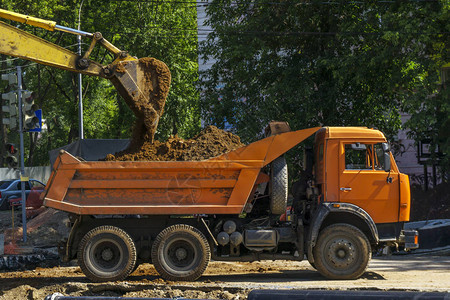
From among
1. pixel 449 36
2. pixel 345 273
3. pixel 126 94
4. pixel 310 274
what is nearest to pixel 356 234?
pixel 345 273

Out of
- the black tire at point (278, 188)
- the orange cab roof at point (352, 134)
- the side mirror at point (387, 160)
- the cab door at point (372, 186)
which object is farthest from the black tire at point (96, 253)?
the side mirror at point (387, 160)

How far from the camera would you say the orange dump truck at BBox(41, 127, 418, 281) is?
11.5m

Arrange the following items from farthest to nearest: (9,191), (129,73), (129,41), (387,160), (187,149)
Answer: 1. (129,41)
2. (9,191)
3. (129,73)
4. (187,149)
5. (387,160)

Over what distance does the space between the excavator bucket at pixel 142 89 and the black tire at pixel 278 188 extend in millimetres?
2562

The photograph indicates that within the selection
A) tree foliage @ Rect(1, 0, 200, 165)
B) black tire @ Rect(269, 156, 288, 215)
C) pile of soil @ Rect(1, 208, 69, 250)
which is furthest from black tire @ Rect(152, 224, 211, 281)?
tree foliage @ Rect(1, 0, 200, 165)

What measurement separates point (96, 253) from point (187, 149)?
2.51 m

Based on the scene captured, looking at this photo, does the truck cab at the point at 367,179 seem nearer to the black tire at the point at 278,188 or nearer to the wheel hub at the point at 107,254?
the black tire at the point at 278,188

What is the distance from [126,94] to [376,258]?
7.30 meters

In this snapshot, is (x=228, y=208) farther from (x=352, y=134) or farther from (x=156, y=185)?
(x=352, y=134)

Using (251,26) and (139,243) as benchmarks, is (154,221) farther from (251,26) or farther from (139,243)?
(251,26)

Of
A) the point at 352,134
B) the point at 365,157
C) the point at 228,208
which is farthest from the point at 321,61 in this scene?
the point at 228,208

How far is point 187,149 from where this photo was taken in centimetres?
1191

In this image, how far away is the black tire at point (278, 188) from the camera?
38.1ft

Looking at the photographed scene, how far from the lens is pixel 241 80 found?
2180 centimetres
